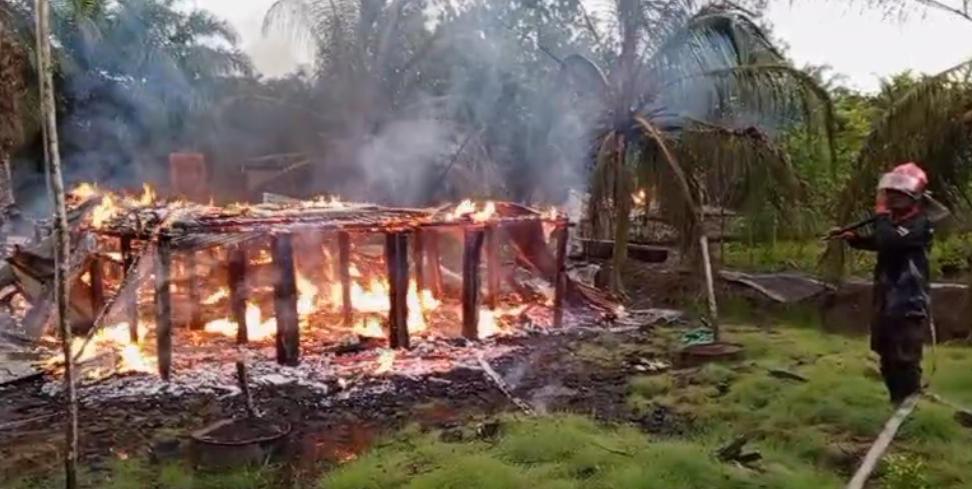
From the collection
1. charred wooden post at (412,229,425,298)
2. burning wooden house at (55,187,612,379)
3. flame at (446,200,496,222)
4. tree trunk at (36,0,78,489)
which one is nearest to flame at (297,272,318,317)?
burning wooden house at (55,187,612,379)

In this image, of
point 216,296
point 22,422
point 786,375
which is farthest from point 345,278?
point 786,375

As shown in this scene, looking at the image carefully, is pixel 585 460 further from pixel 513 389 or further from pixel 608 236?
pixel 608 236

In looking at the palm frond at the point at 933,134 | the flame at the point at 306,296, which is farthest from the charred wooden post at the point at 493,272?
the palm frond at the point at 933,134

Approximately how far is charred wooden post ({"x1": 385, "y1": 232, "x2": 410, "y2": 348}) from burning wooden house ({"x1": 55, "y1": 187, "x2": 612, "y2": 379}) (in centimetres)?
1

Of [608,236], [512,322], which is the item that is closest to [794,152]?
[608,236]

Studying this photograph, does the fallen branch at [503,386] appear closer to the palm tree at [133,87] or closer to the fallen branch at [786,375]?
the fallen branch at [786,375]

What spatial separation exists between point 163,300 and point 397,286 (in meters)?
3.02

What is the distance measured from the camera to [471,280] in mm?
13117

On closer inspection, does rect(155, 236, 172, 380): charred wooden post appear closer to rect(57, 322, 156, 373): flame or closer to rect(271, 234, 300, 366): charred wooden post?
rect(57, 322, 156, 373): flame

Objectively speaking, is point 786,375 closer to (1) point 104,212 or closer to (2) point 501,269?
(2) point 501,269

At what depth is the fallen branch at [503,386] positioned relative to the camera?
9664 millimetres

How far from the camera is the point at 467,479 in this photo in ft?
23.0

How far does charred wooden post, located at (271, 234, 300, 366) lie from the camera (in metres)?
11.2

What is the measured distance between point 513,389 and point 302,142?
16.4 m
